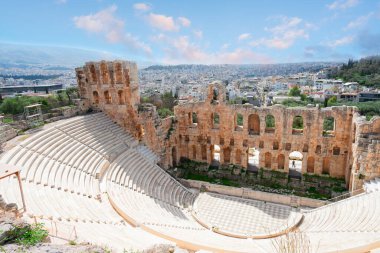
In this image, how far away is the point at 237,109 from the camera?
2655 cm

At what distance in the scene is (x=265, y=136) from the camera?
2617cm

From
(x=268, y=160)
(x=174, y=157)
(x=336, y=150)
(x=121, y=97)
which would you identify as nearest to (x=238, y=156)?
(x=268, y=160)

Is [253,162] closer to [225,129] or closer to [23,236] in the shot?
[225,129]

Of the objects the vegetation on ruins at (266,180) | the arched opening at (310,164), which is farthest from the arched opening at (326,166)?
the arched opening at (310,164)

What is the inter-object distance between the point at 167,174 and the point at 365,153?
651 inches

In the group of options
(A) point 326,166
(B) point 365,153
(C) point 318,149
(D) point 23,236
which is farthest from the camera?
(A) point 326,166

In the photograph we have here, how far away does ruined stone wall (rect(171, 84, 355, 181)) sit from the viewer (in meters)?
24.2

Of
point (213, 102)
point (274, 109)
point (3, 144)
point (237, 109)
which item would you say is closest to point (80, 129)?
point (3, 144)

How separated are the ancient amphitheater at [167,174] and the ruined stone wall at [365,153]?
3.1 inches

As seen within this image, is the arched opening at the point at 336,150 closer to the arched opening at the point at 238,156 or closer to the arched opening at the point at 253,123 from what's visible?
the arched opening at the point at 253,123

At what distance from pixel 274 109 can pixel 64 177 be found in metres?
19.0

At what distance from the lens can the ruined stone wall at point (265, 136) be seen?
2417 centimetres

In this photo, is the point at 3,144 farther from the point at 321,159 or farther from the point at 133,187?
the point at 321,159

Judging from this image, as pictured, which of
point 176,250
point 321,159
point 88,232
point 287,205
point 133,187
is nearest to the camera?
point 176,250
